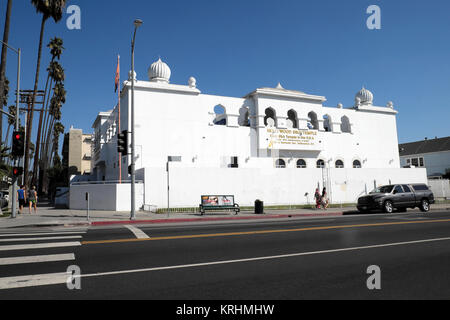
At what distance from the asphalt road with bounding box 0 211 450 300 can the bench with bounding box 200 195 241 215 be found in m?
10.7

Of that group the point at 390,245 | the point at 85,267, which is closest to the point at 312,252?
the point at 390,245

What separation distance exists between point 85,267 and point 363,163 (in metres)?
36.2

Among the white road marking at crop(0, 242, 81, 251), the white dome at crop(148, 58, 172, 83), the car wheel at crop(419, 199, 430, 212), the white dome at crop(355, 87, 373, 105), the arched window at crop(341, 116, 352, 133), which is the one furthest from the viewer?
the white dome at crop(355, 87, 373, 105)

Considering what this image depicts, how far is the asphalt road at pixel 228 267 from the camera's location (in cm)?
456

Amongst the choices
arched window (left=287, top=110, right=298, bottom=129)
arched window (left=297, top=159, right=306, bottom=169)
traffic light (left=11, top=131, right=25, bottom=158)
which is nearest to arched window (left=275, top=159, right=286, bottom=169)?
arched window (left=297, top=159, right=306, bottom=169)

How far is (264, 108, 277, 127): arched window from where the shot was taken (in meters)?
33.7

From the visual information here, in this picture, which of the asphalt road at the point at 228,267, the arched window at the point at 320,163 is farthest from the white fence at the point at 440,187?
the asphalt road at the point at 228,267

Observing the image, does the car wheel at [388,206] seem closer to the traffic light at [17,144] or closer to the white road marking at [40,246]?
the white road marking at [40,246]

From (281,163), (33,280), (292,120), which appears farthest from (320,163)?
(33,280)

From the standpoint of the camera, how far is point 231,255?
23.1 feet

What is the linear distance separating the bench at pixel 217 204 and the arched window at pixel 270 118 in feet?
47.7

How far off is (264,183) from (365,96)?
20635mm

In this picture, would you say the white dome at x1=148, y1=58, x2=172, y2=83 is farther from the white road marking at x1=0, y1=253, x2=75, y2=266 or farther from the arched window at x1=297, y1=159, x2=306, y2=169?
the white road marking at x1=0, y1=253, x2=75, y2=266
